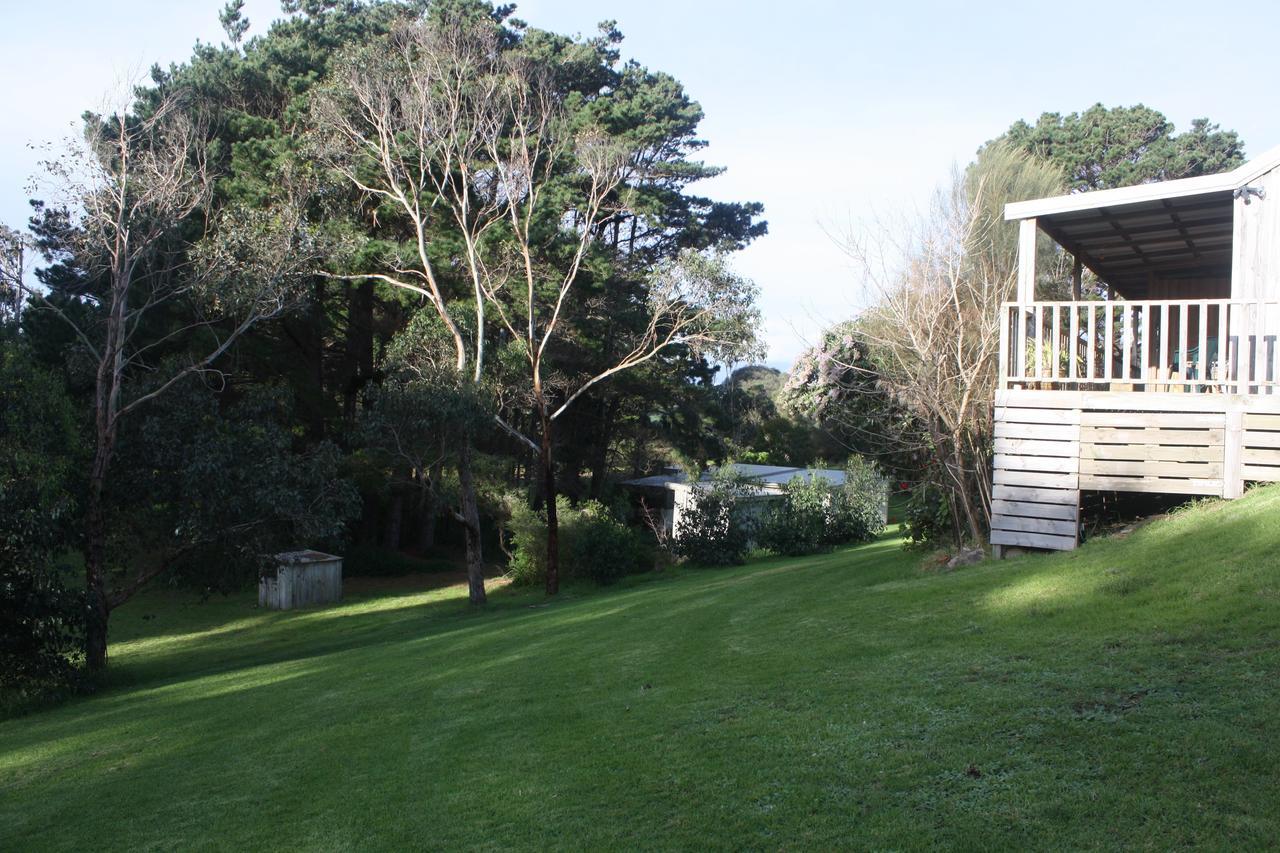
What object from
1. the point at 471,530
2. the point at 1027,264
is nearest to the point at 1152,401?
the point at 1027,264

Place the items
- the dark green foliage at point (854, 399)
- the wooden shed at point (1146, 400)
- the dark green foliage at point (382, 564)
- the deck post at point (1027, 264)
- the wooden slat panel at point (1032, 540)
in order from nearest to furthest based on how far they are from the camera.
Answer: the wooden shed at point (1146, 400), the wooden slat panel at point (1032, 540), the deck post at point (1027, 264), the dark green foliage at point (854, 399), the dark green foliage at point (382, 564)

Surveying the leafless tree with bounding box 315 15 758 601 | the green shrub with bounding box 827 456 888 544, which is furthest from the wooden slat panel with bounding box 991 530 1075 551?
the green shrub with bounding box 827 456 888 544

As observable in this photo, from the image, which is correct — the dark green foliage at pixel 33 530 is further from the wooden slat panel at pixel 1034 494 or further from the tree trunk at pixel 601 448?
the tree trunk at pixel 601 448

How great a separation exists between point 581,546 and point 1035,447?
1546 cm

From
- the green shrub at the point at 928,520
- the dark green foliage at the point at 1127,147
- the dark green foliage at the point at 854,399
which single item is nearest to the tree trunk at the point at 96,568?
the dark green foliage at the point at 854,399

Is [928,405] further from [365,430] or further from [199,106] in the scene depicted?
[199,106]

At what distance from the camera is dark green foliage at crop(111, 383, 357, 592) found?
15.9 m

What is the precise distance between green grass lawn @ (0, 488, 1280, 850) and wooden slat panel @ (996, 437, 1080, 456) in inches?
42.1

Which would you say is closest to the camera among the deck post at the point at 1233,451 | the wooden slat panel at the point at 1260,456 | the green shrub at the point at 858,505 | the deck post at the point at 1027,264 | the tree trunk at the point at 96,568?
the wooden slat panel at the point at 1260,456

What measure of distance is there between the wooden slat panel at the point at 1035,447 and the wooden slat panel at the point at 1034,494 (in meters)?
0.38

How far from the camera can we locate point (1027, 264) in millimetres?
10914

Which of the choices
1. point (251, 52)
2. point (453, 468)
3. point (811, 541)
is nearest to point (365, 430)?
point (453, 468)

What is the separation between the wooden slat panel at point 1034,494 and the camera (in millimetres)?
10287

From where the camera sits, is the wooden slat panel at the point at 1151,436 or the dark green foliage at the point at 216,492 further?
the dark green foliage at the point at 216,492
